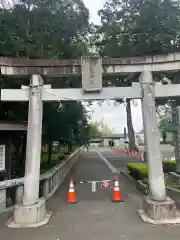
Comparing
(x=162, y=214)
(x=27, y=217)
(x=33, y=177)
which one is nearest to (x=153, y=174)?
(x=162, y=214)

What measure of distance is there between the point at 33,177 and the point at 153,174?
3.42 meters

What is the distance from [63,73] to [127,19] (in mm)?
13060

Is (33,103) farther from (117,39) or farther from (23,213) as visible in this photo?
(117,39)

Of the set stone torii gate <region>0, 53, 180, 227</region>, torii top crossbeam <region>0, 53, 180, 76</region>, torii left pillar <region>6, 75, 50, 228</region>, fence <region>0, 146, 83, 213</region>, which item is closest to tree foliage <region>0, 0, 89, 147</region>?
torii top crossbeam <region>0, 53, 180, 76</region>

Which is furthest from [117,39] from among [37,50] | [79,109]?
[37,50]

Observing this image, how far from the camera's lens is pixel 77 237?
213 inches

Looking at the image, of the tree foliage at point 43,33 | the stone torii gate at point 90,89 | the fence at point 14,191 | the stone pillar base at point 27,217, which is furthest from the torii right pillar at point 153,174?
the tree foliage at point 43,33

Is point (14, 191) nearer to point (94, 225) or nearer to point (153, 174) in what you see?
point (94, 225)

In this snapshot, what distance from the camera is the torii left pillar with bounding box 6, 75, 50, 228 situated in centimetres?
627

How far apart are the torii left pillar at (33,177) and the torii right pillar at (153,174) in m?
2.87

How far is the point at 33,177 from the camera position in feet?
22.3

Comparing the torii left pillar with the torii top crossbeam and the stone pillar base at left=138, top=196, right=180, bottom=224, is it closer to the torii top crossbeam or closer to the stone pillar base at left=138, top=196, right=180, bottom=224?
the torii top crossbeam

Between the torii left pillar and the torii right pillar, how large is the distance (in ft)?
9.40

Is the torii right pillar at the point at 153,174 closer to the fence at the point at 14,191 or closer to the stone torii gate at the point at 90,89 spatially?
the stone torii gate at the point at 90,89
